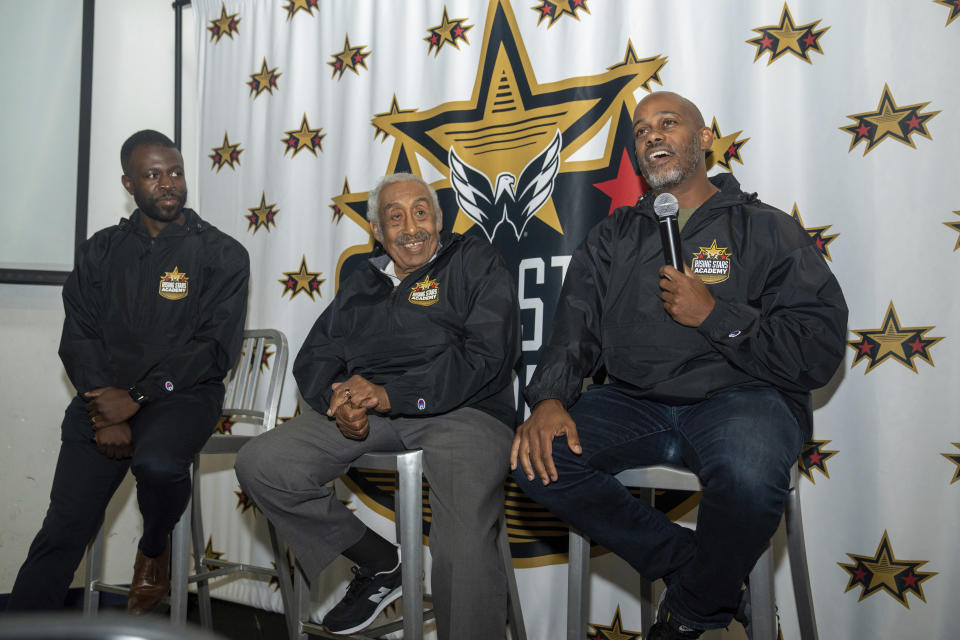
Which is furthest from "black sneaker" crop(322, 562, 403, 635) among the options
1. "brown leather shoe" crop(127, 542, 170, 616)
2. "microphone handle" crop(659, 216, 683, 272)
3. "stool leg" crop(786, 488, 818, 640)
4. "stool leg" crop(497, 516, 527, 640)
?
"microphone handle" crop(659, 216, 683, 272)

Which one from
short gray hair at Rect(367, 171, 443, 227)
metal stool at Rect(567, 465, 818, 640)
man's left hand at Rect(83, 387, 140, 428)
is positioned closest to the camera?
metal stool at Rect(567, 465, 818, 640)

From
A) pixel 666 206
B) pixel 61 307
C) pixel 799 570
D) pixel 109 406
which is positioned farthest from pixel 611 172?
pixel 61 307

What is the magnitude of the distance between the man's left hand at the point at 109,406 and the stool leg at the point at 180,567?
0.35 m

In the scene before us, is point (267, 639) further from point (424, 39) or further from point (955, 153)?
point (955, 153)

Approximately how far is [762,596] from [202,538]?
197cm

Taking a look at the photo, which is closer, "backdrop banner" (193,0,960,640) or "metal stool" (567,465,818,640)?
"metal stool" (567,465,818,640)

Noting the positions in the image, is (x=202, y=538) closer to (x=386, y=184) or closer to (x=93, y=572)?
(x=93, y=572)

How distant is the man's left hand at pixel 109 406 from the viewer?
2.24m

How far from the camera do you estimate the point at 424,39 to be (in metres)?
2.82

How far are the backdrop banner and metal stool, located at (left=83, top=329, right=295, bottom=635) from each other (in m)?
0.25

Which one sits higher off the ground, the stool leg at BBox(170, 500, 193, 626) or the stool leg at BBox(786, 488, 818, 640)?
the stool leg at BBox(786, 488, 818, 640)

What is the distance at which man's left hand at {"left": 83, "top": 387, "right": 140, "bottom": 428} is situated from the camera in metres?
2.24

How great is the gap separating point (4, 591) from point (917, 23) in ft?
12.6

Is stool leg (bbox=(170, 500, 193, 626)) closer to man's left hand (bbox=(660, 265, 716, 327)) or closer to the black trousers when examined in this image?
A: the black trousers
